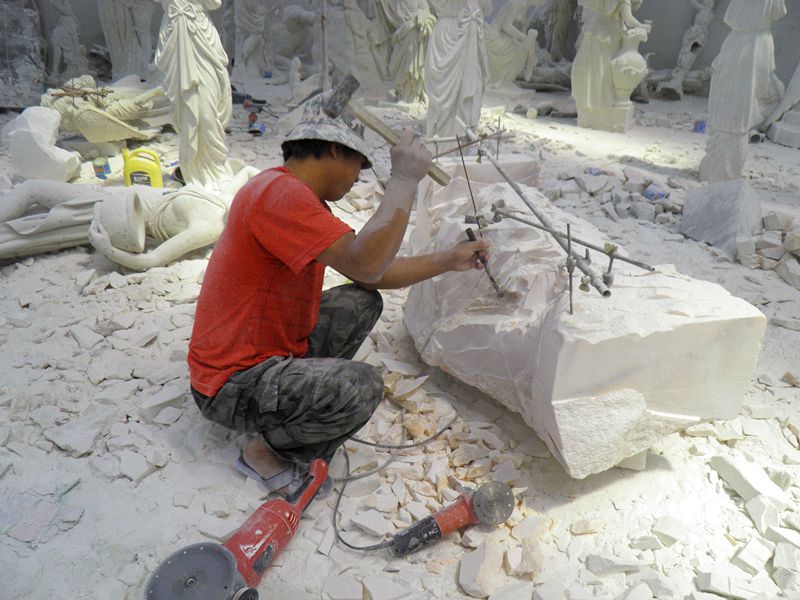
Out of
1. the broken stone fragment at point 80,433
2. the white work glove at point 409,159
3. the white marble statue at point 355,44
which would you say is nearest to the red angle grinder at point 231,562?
the broken stone fragment at point 80,433

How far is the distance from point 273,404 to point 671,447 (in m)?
1.63

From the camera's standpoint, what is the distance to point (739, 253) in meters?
4.25

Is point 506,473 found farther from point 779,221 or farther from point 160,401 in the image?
point 779,221

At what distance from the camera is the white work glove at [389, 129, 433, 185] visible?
1.88m

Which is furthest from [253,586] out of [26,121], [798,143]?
[798,143]

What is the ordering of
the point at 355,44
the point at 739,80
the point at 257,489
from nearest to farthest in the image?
the point at 257,489, the point at 739,80, the point at 355,44

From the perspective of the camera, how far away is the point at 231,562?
1667mm

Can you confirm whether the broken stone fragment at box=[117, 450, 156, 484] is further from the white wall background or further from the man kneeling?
the white wall background

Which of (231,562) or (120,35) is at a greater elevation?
(120,35)

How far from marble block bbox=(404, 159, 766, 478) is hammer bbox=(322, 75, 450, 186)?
0.63 metres

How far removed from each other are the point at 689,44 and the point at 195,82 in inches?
398

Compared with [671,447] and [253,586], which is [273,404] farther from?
[671,447]

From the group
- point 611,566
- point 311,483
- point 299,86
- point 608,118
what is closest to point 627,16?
point 608,118

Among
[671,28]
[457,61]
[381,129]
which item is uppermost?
[671,28]
